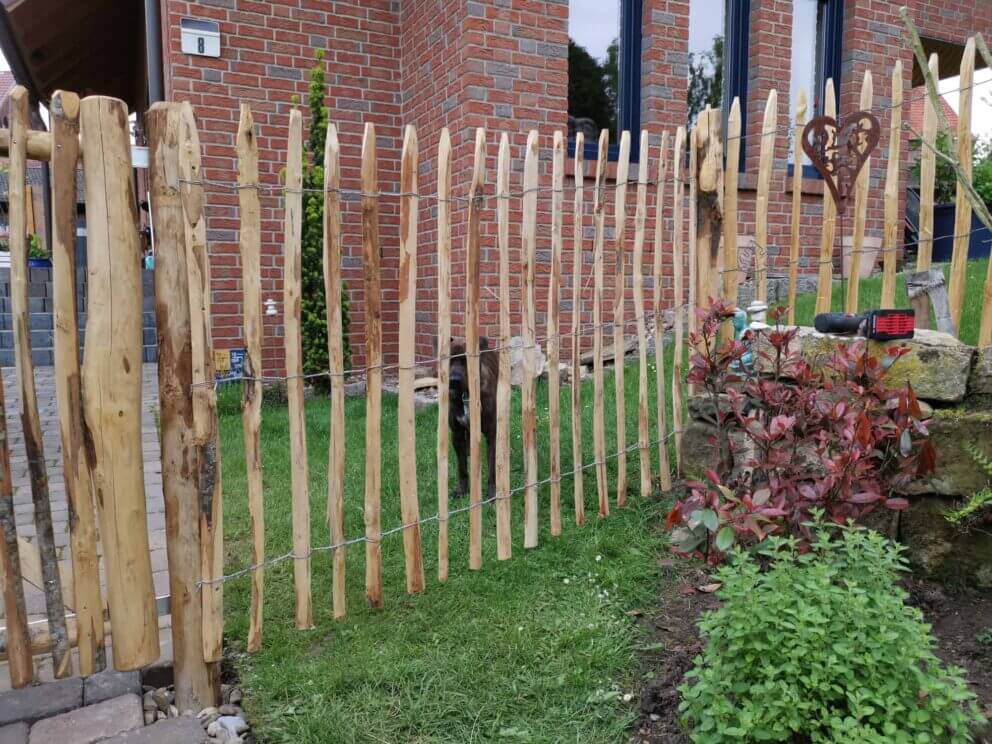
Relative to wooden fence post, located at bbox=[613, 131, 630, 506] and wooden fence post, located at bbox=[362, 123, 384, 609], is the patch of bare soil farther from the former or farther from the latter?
wooden fence post, located at bbox=[362, 123, 384, 609]

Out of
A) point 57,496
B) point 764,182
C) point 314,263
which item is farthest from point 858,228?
point 57,496

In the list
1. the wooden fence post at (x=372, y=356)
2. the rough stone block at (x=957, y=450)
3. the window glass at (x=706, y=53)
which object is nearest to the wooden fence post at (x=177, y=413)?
the wooden fence post at (x=372, y=356)

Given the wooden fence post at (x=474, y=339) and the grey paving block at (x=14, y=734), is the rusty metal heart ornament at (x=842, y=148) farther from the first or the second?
the grey paving block at (x=14, y=734)

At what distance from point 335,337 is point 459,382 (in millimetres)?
1245

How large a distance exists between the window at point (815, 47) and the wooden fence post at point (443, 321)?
19.6 feet

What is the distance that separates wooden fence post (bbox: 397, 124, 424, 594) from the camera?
248 cm

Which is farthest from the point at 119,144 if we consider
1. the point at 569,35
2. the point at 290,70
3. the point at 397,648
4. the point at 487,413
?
the point at 569,35

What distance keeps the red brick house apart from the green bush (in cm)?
408

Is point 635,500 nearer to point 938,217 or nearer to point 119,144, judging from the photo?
point 119,144

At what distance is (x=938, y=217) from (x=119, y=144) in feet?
31.6

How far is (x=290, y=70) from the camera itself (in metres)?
6.48

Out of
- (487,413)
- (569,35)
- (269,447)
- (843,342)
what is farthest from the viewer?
(569,35)

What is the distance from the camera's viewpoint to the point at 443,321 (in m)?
2.69

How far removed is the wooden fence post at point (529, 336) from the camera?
2877 mm
